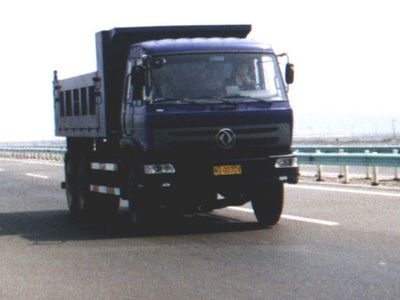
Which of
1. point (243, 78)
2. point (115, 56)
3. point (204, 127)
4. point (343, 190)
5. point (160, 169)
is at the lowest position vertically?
point (343, 190)

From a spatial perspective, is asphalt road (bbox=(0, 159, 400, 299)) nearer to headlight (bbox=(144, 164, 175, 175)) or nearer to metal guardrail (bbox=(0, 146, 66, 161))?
headlight (bbox=(144, 164, 175, 175))

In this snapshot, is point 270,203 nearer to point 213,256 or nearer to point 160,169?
point 160,169

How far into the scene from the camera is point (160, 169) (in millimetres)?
13758

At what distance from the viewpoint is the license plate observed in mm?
13812

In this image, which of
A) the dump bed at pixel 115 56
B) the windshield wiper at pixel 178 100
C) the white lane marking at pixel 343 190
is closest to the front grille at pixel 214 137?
the windshield wiper at pixel 178 100

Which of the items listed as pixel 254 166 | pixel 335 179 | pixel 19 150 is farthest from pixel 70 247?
pixel 19 150

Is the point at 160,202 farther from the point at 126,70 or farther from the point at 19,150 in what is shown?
the point at 19,150

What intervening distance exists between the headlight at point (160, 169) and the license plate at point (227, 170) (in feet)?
1.89

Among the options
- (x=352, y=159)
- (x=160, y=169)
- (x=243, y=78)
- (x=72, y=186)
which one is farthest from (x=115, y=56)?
(x=352, y=159)

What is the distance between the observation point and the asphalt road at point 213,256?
8.94 meters

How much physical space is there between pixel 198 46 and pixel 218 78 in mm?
583

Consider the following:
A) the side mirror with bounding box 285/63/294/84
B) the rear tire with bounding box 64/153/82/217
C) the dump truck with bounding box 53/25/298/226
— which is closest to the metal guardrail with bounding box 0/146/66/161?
the rear tire with bounding box 64/153/82/217

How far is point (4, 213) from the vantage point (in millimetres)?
Answer: 19125

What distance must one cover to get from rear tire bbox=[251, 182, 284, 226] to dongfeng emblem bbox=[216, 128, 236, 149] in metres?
1.12
